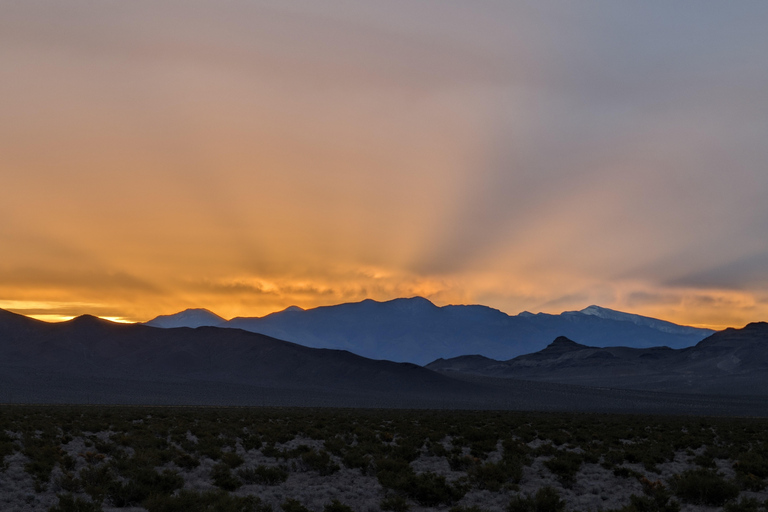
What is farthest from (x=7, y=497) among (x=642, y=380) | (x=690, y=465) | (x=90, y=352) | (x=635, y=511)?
(x=642, y=380)

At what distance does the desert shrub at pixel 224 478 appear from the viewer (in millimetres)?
15586

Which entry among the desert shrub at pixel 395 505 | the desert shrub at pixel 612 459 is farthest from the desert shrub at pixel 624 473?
the desert shrub at pixel 395 505

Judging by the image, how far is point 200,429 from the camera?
28.0 metres

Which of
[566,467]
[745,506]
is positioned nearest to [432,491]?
[566,467]

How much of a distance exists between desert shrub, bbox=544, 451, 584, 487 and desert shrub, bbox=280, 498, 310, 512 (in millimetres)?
7593

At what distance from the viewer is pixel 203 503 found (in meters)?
13.0

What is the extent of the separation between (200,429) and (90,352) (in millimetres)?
131622

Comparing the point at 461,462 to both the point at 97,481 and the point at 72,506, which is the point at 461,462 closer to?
the point at 97,481

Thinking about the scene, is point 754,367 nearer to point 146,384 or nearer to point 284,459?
point 146,384

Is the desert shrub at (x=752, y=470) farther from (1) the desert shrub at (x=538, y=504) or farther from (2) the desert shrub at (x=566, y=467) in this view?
(1) the desert shrub at (x=538, y=504)

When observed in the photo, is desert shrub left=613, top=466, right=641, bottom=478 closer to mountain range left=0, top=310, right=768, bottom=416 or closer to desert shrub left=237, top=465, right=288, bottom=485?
desert shrub left=237, top=465, right=288, bottom=485

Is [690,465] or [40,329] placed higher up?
[40,329]

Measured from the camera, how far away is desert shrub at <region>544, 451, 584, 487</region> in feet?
55.5

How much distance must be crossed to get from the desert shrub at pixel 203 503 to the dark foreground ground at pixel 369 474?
31mm
